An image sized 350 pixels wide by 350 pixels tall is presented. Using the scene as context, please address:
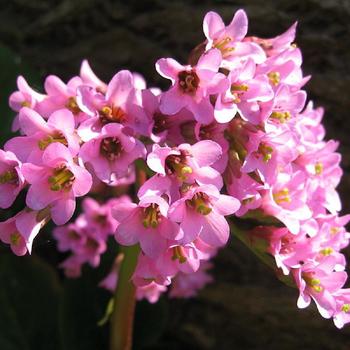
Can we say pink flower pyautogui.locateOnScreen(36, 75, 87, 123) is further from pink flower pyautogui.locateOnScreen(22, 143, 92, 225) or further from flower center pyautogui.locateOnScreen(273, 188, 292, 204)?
flower center pyautogui.locateOnScreen(273, 188, 292, 204)

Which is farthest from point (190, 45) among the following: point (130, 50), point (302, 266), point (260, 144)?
point (302, 266)

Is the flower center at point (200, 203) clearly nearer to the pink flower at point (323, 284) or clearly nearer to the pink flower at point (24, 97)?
the pink flower at point (323, 284)

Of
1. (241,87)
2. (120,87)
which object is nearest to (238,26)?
(241,87)

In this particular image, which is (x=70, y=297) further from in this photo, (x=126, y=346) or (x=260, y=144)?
(x=260, y=144)

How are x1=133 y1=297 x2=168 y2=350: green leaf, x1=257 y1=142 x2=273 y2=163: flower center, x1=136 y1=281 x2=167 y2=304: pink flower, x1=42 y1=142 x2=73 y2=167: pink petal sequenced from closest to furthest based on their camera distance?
1. x1=42 y1=142 x2=73 y2=167: pink petal
2. x1=257 y1=142 x2=273 y2=163: flower center
3. x1=136 y1=281 x2=167 y2=304: pink flower
4. x1=133 y1=297 x2=168 y2=350: green leaf

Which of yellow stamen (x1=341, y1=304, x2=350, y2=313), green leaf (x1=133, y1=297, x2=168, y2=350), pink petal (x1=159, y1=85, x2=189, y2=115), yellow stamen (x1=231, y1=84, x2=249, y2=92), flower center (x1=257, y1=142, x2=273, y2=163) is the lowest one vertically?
green leaf (x1=133, y1=297, x2=168, y2=350)

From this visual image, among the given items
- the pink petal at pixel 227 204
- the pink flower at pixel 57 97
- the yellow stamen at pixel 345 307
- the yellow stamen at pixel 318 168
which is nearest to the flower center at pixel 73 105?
the pink flower at pixel 57 97

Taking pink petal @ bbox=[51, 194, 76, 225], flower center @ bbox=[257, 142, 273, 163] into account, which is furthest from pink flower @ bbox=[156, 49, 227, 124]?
pink petal @ bbox=[51, 194, 76, 225]
